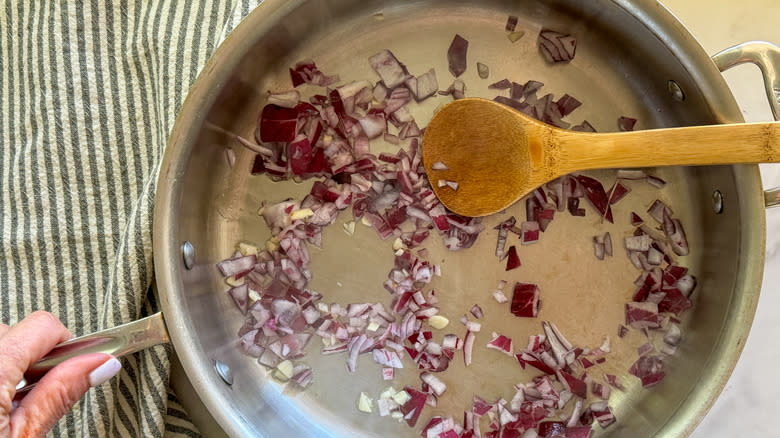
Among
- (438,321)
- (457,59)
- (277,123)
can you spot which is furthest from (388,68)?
(438,321)

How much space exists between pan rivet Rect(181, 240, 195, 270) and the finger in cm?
21

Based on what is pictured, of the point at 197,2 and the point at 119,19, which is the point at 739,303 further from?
the point at 119,19

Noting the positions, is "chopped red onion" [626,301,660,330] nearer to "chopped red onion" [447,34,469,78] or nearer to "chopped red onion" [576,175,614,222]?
"chopped red onion" [576,175,614,222]

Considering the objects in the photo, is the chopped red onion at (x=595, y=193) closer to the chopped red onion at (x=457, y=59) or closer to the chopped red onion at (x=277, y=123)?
the chopped red onion at (x=457, y=59)

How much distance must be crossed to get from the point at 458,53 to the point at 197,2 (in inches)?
19.4

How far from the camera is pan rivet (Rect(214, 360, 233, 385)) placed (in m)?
0.96

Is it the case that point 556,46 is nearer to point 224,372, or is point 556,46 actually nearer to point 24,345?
point 224,372

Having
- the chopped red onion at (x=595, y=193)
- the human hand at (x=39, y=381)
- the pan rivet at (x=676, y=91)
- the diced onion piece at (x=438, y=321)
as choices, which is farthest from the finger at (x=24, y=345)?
the pan rivet at (x=676, y=91)

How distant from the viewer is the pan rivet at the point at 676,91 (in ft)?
3.16

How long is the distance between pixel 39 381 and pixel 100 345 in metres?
0.09

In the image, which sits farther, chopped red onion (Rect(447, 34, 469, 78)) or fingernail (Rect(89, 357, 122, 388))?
chopped red onion (Rect(447, 34, 469, 78))

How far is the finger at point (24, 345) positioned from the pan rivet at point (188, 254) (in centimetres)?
21

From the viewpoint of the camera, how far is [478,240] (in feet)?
3.38

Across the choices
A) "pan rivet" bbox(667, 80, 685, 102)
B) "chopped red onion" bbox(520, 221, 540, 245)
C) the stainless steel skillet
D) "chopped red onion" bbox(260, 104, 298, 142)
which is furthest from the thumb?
"pan rivet" bbox(667, 80, 685, 102)
